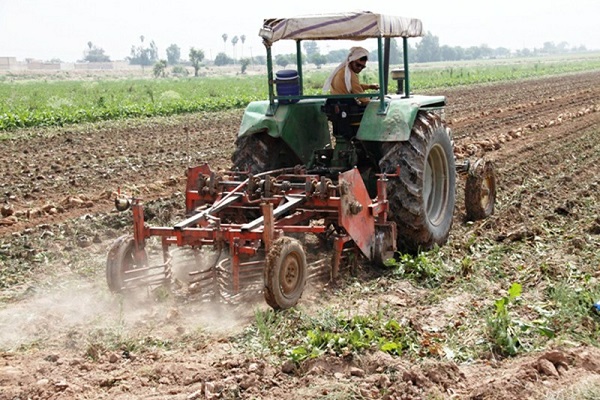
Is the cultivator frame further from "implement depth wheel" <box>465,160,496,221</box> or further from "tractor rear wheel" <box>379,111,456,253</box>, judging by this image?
Result: "implement depth wheel" <box>465,160,496,221</box>

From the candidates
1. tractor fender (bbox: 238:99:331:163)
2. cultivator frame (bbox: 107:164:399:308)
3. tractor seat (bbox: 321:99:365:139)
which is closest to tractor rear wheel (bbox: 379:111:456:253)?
cultivator frame (bbox: 107:164:399:308)

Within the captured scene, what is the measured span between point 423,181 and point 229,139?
9.59 m

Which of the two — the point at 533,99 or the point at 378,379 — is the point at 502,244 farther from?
the point at 533,99

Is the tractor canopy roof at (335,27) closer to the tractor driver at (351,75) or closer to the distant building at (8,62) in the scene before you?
the tractor driver at (351,75)

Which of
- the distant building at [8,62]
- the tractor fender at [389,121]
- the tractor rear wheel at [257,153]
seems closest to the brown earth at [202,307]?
the tractor fender at [389,121]

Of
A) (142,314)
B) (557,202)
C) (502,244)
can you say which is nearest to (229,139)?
(557,202)

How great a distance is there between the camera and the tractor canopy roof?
659 centimetres

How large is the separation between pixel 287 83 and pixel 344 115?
0.62m

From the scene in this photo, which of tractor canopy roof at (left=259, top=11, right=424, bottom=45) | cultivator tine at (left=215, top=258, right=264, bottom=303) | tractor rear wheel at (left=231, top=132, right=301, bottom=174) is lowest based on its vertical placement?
cultivator tine at (left=215, top=258, right=264, bottom=303)

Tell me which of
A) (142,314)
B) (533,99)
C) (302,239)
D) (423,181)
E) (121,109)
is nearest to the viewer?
(142,314)

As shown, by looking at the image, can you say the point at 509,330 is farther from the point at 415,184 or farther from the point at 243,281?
the point at 415,184

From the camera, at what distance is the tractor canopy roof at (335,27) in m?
6.59

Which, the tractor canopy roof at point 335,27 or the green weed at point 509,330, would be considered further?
the tractor canopy roof at point 335,27

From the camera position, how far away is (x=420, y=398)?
412 centimetres
